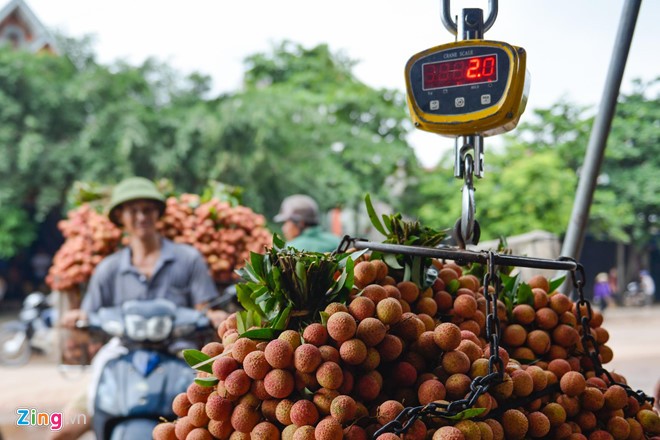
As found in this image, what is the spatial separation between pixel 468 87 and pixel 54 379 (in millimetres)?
7649

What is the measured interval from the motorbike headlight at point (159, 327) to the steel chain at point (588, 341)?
1623 millimetres

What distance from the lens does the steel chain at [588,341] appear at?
4.45 feet

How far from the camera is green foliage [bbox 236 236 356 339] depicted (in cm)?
119

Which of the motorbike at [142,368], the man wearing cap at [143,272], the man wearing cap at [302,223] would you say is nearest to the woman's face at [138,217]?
the man wearing cap at [143,272]

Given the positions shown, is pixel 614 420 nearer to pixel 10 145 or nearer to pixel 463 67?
pixel 463 67

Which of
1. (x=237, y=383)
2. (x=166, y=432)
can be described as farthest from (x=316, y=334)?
(x=166, y=432)

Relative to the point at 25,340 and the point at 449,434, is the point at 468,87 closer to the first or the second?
the point at 449,434

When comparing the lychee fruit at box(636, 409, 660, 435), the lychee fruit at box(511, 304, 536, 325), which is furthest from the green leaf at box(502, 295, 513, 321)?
the lychee fruit at box(636, 409, 660, 435)

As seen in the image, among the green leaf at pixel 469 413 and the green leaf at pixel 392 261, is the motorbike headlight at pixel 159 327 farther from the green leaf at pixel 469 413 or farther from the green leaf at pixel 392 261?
the green leaf at pixel 469 413

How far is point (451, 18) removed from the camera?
4.95 feet

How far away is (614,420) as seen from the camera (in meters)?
1.26

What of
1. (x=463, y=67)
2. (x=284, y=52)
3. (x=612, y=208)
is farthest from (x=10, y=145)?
(x=612, y=208)

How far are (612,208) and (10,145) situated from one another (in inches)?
412

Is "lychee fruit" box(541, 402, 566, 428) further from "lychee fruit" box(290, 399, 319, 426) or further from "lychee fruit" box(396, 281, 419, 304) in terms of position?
"lychee fruit" box(290, 399, 319, 426)
